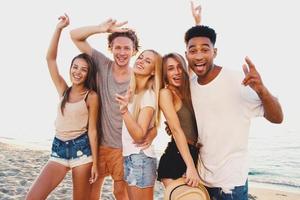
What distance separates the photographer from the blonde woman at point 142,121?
144 inches

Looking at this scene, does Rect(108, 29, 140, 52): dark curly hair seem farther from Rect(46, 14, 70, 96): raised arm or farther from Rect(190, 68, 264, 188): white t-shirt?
Rect(190, 68, 264, 188): white t-shirt

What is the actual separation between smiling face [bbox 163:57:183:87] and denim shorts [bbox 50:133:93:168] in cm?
129

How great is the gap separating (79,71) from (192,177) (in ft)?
6.09

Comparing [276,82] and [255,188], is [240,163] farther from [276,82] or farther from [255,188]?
[276,82]

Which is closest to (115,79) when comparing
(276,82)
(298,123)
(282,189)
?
(282,189)

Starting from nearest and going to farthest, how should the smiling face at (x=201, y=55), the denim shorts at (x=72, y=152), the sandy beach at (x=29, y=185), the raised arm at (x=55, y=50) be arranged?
the smiling face at (x=201, y=55) < the denim shorts at (x=72, y=152) < the raised arm at (x=55, y=50) < the sandy beach at (x=29, y=185)

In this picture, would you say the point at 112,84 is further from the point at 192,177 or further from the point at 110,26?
the point at 192,177

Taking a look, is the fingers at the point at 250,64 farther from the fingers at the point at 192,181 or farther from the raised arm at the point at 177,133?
the fingers at the point at 192,181

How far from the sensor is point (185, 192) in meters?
3.32

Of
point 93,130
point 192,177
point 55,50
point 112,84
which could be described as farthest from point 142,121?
point 55,50

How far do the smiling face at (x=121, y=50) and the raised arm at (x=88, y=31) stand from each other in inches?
5.6

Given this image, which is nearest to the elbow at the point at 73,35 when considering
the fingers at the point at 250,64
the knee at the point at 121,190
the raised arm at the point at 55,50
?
the raised arm at the point at 55,50

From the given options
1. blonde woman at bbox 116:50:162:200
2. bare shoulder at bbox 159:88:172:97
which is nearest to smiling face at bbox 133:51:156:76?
blonde woman at bbox 116:50:162:200

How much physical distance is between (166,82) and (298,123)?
1011 inches
